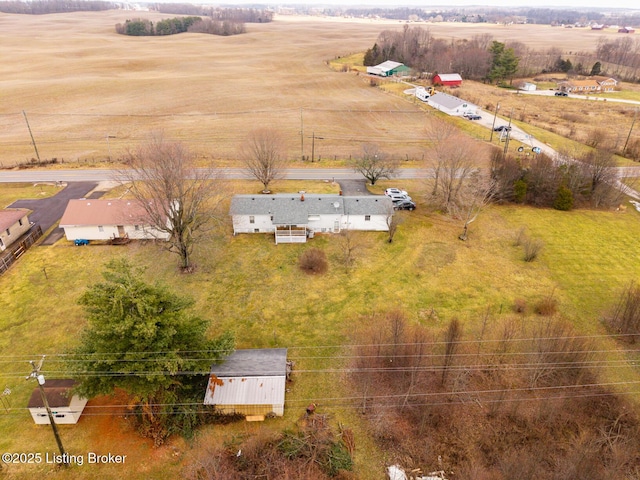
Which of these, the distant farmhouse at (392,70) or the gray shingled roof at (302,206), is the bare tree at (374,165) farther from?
the distant farmhouse at (392,70)

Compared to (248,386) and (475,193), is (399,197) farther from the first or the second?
(248,386)

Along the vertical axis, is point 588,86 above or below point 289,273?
above

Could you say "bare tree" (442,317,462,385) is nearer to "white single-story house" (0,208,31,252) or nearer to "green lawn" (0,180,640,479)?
"green lawn" (0,180,640,479)

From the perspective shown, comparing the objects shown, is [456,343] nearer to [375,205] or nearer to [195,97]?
[375,205]

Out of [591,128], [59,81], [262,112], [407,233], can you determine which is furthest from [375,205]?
[59,81]

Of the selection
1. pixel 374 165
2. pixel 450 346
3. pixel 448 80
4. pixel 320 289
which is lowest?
pixel 320 289

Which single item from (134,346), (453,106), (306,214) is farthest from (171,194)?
(453,106)
